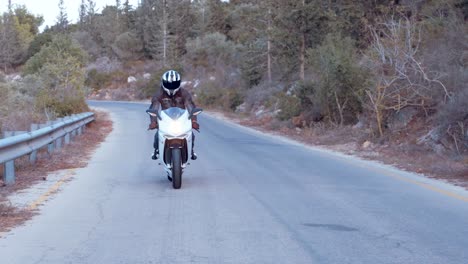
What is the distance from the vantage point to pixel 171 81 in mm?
11758

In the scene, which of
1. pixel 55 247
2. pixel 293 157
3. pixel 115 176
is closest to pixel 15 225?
pixel 55 247

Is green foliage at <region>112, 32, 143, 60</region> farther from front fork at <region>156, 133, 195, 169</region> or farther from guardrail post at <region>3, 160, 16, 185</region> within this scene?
front fork at <region>156, 133, 195, 169</region>

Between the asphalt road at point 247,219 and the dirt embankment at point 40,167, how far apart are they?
11.8 inches

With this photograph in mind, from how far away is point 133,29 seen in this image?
100 metres

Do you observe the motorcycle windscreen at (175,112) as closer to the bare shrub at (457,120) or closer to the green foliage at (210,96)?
the bare shrub at (457,120)

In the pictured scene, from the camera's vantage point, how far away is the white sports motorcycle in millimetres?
11406

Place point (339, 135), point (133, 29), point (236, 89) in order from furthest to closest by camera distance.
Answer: point (133, 29)
point (236, 89)
point (339, 135)

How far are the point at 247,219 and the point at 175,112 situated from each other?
3.15 meters

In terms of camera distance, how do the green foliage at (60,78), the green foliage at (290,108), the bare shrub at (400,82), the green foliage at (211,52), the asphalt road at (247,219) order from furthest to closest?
the green foliage at (211,52), the green foliage at (290,108), the green foliage at (60,78), the bare shrub at (400,82), the asphalt road at (247,219)

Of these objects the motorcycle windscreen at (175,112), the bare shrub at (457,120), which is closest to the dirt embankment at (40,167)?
the motorcycle windscreen at (175,112)

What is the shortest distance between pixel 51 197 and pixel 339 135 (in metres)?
14.3

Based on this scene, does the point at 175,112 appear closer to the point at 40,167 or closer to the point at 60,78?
the point at 40,167

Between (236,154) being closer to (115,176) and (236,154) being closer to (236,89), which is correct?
(115,176)

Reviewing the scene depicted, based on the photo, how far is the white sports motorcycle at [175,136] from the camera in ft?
Result: 37.4
